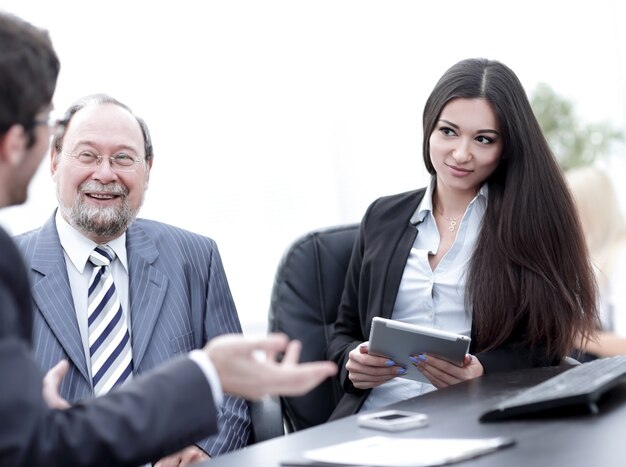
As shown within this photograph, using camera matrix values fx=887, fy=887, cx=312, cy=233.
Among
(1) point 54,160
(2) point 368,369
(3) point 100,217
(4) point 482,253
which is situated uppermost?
(1) point 54,160

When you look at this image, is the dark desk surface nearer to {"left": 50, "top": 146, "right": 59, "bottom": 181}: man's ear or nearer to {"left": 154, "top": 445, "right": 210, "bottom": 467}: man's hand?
{"left": 154, "top": 445, "right": 210, "bottom": 467}: man's hand

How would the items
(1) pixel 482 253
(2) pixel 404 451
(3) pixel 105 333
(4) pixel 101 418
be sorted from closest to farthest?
1. (4) pixel 101 418
2. (2) pixel 404 451
3. (3) pixel 105 333
4. (1) pixel 482 253

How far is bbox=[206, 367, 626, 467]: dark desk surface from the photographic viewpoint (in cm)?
136

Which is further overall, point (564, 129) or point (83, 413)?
point (564, 129)

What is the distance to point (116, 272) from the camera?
8.27ft

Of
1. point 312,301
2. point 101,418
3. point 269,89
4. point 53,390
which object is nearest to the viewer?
point 101,418

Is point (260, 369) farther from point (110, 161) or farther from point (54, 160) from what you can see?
point (54, 160)

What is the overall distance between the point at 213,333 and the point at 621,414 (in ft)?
4.07

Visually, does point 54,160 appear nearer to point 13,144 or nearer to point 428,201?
point 428,201

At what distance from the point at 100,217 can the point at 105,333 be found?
0.33 m

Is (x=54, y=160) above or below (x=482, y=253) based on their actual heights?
above

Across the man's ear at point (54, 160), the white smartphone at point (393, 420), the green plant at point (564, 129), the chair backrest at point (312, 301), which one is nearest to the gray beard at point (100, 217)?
the man's ear at point (54, 160)

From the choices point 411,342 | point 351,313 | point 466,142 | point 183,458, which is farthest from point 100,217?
point 466,142

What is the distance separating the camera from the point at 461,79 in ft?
8.75
